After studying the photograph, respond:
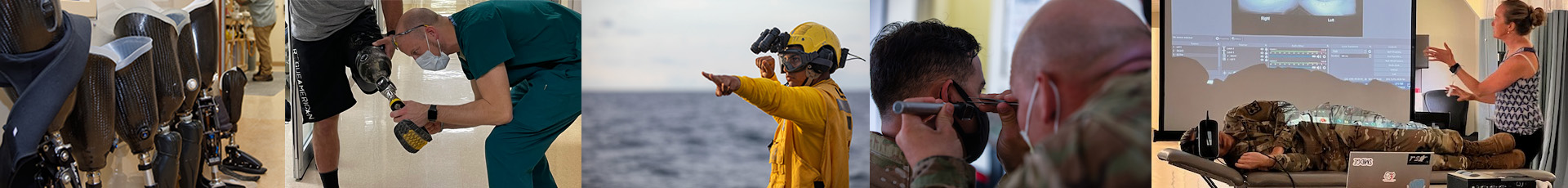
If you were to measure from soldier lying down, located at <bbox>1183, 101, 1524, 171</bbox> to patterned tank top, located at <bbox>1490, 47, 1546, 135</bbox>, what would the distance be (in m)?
0.08

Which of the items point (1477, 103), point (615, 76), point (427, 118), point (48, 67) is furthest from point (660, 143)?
point (1477, 103)

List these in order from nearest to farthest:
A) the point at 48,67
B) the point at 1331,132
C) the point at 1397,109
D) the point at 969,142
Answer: the point at 969,142, the point at 48,67, the point at 1331,132, the point at 1397,109

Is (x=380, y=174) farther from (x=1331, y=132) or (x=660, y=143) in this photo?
(x=1331, y=132)

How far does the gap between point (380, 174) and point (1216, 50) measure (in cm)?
496

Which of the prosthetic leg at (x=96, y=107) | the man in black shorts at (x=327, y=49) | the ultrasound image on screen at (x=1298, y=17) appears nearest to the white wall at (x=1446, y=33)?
the ultrasound image on screen at (x=1298, y=17)

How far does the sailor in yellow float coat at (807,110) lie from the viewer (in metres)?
2.92

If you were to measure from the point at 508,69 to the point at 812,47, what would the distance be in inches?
35.7

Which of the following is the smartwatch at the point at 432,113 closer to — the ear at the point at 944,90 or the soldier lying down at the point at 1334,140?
the ear at the point at 944,90

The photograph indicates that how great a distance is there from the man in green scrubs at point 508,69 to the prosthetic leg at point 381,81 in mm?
24

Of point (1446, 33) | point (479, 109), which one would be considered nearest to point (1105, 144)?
point (479, 109)

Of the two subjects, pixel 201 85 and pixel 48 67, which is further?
pixel 201 85

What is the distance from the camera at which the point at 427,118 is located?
121 inches

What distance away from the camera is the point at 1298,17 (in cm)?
583

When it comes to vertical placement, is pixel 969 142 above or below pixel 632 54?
below
